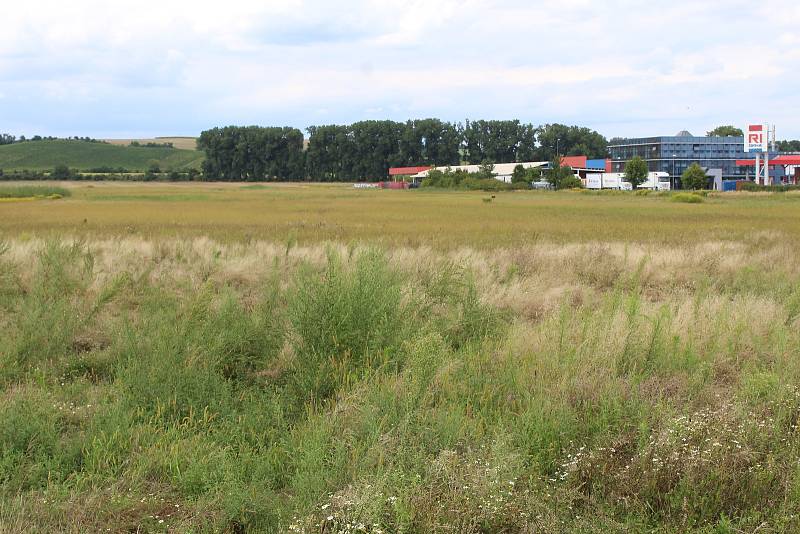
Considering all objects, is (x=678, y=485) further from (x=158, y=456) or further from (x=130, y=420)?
Result: (x=130, y=420)

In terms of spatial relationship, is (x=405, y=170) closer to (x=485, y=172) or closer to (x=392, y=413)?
(x=485, y=172)

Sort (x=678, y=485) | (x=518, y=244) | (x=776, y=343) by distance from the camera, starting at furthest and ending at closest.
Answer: (x=518, y=244)
(x=776, y=343)
(x=678, y=485)

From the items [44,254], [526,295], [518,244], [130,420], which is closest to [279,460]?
[130,420]

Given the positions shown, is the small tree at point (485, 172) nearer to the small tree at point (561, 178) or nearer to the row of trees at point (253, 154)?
the small tree at point (561, 178)

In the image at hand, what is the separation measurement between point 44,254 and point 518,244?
48.8ft

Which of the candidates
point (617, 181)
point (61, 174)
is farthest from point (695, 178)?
point (61, 174)

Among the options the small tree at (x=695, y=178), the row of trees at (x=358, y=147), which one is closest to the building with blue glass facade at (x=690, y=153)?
the row of trees at (x=358, y=147)

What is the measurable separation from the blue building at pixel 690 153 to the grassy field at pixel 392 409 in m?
154

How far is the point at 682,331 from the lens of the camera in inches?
384

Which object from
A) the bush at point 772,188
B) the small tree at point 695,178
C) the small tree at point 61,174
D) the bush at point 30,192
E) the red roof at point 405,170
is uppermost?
the small tree at point 61,174

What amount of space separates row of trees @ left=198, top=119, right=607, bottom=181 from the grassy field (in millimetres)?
159843

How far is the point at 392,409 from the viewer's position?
7.01 metres

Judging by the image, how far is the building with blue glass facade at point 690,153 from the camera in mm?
158000

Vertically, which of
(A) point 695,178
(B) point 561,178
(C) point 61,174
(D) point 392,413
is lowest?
(A) point 695,178
